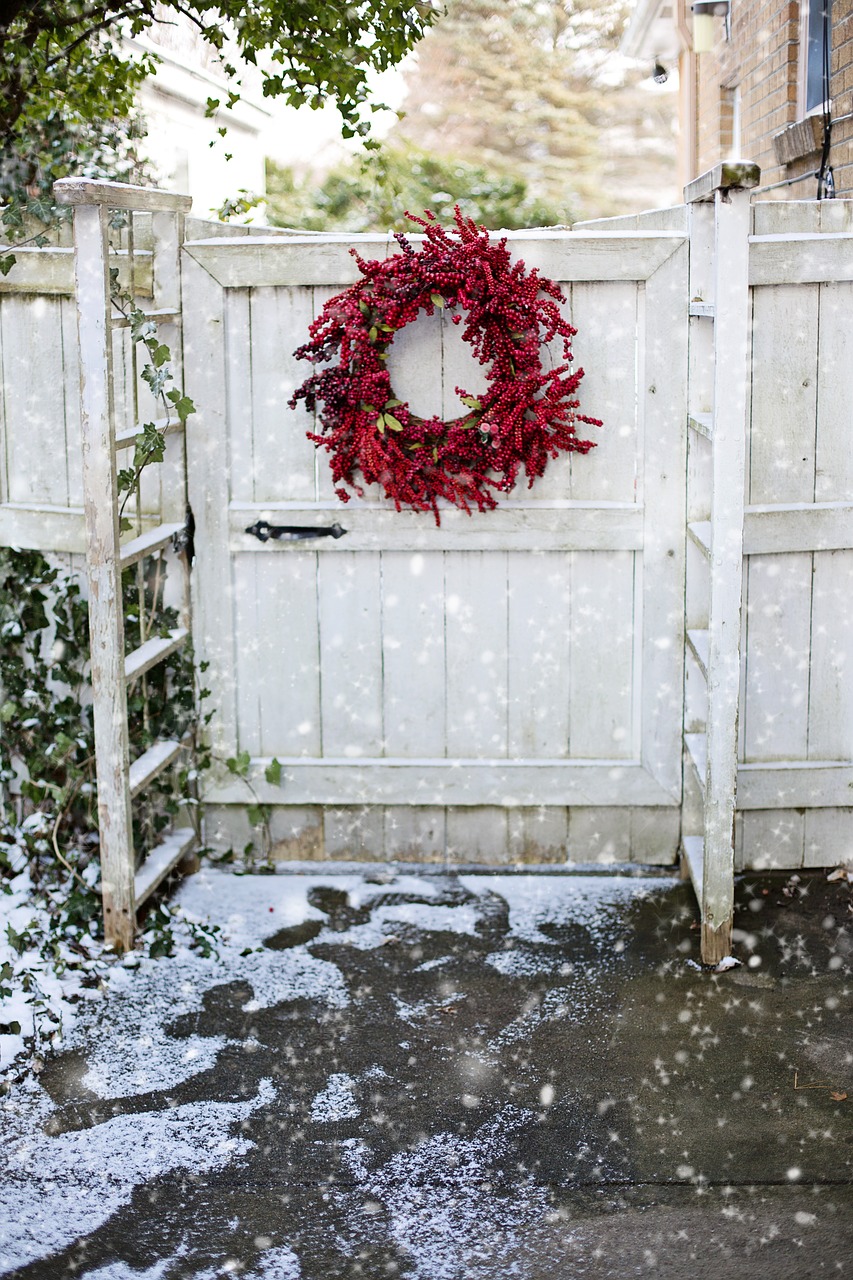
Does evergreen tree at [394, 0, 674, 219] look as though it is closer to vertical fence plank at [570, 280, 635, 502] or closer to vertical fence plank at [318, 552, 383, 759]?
vertical fence plank at [570, 280, 635, 502]

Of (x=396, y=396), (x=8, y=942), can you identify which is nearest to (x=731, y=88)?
(x=396, y=396)

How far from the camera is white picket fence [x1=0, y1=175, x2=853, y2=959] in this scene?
4.24 meters

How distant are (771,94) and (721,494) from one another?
4.13 meters

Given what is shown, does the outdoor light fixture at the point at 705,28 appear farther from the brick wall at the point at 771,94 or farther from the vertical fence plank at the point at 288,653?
the vertical fence plank at the point at 288,653

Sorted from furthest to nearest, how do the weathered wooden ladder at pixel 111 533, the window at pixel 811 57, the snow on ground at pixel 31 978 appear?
the window at pixel 811 57
the weathered wooden ladder at pixel 111 533
the snow on ground at pixel 31 978

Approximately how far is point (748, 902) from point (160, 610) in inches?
81.9

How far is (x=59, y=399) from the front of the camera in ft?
14.5

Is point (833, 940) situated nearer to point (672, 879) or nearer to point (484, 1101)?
point (672, 879)

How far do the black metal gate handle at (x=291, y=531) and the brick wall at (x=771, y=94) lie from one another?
7.45 feet

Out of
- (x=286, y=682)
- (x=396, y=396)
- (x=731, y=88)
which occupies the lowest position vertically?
(x=286, y=682)

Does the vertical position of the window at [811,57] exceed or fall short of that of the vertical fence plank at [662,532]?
it exceeds it

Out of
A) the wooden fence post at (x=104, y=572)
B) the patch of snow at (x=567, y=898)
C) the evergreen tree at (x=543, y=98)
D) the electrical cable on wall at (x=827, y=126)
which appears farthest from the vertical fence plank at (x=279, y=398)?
the evergreen tree at (x=543, y=98)

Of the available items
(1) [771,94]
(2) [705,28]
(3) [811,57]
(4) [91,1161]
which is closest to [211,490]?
(4) [91,1161]

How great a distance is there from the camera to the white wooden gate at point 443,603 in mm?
4312
